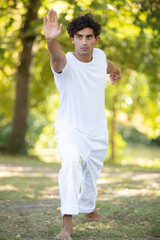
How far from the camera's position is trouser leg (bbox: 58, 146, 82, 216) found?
147 inches

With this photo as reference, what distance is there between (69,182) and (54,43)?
1358 millimetres

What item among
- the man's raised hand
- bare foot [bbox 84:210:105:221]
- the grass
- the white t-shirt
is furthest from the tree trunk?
the man's raised hand

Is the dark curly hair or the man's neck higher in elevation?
the dark curly hair

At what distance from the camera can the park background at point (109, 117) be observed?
4402 mm

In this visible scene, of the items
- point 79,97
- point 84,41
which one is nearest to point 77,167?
point 79,97

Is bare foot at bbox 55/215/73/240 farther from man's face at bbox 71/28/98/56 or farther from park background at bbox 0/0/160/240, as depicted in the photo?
man's face at bbox 71/28/98/56

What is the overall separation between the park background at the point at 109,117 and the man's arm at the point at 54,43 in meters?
1.74

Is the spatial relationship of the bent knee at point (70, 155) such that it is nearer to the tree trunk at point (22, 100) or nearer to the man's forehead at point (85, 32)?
the man's forehead at point (85, 32)

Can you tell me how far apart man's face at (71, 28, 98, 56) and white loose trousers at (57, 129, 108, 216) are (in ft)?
2.88

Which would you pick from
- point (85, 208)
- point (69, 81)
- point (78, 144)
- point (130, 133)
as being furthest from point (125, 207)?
point (130, 133)

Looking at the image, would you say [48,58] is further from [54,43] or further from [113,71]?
[54,43]

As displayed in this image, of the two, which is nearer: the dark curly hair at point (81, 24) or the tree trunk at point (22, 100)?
the dark curly hair at point (81, 24)

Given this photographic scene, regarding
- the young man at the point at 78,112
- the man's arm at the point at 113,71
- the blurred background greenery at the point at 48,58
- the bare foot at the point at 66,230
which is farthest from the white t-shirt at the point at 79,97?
the blurred background greenery at the point at 48,58

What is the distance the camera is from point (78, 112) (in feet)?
13.2
